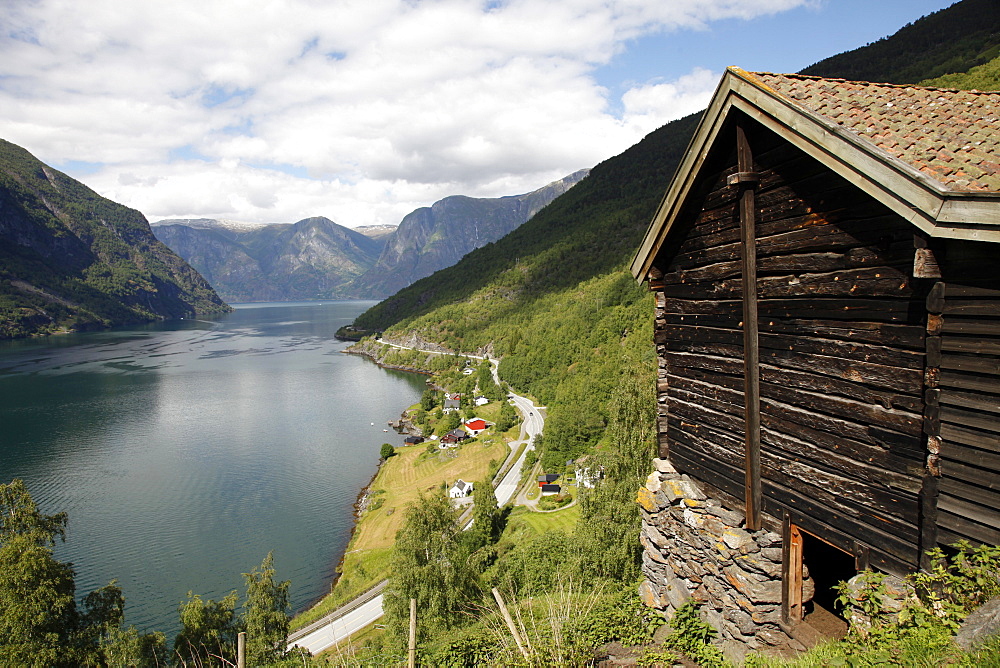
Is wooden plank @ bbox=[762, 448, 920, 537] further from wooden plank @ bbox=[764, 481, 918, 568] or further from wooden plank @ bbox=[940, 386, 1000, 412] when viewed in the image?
wooden plank @ bbox=[940, 386, 1000, 412]

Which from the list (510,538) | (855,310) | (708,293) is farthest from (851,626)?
(510,538)

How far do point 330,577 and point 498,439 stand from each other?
93.5ft

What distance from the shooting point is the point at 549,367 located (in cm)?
8362

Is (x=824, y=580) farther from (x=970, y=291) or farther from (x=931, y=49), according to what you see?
(x=931, y=49)

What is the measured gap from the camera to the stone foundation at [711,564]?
6.50 metres

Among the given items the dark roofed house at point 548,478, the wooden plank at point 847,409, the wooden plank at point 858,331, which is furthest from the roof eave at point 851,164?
the dark roofed house at point 548,478

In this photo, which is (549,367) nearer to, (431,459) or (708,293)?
(431,459)

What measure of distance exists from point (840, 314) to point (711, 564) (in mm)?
3910

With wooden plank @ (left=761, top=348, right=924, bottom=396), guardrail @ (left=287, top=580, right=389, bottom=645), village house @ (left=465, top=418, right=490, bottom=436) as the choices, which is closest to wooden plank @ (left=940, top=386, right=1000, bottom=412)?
wooden plank @ (left=761, top=348, right=924, bottom=396)

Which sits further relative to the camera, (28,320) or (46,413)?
(28,320)

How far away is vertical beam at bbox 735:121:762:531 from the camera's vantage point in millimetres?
6348

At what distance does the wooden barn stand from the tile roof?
0.03 meters

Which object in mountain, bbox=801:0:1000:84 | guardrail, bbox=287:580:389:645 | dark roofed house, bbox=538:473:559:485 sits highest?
mountain, bbox=801:0:1000:84

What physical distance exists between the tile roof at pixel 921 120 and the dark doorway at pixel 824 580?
416 centimetres
